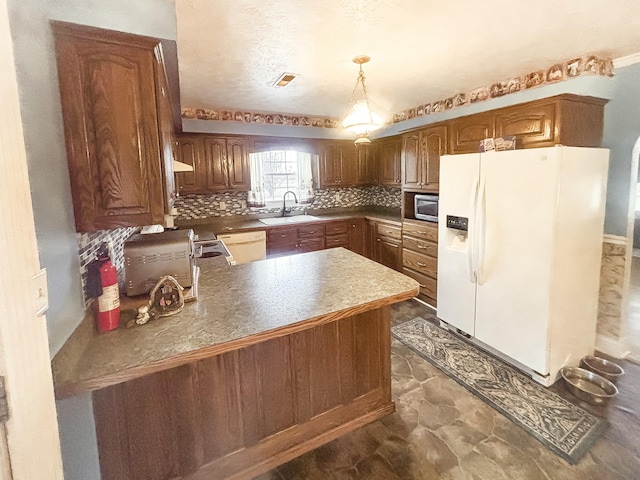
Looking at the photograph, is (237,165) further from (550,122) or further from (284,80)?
Result: (550,122)

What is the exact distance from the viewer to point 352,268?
2037 mm

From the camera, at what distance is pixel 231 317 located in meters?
1.42

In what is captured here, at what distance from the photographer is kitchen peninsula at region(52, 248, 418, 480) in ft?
3.97

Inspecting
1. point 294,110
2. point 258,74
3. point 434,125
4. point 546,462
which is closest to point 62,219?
point 258,74

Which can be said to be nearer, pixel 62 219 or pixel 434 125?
pixel 62 219

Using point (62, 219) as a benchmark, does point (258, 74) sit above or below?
above

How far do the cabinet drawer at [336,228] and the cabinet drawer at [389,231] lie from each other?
0.47 m

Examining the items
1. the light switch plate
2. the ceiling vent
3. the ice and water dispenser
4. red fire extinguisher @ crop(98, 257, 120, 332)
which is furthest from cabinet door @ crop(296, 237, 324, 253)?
the light switch plate

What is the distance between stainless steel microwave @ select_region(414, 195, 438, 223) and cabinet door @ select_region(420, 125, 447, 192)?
115mm

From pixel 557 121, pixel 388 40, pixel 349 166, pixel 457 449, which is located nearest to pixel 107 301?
pixel 457 449

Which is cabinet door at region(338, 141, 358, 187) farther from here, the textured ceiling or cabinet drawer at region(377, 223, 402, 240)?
the textured ceiling

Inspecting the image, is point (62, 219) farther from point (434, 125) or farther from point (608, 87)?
point (608, 87)

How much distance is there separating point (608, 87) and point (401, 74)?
1614 mm

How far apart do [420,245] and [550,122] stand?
1.72 metres
